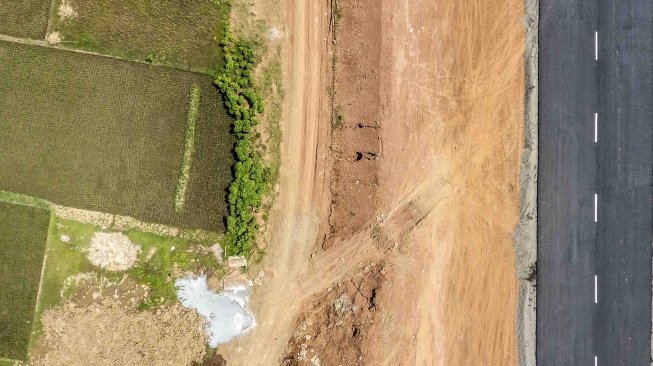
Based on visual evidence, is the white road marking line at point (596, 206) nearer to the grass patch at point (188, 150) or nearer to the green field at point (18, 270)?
the grass patch at point (188, 150)

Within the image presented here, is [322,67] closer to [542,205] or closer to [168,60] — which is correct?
[168,60]

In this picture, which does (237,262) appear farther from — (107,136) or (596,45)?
(596,45)

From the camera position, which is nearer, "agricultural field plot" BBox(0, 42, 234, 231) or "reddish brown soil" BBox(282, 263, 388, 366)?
"agricultural field plot" BBox(0, 42, 234, 231)

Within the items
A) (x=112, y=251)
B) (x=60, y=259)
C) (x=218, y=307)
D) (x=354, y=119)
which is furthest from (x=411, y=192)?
(x=60, y=259)

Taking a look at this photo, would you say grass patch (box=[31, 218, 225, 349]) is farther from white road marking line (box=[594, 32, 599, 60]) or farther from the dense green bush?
white road marking line (box=[594, 32, 599, 60])

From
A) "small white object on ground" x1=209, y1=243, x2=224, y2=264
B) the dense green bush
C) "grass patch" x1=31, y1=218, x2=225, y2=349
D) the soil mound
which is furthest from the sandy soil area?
"grass patch" x1=31, y1=218, x2=225, y2=349

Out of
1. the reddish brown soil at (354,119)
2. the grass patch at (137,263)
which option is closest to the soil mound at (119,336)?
the grass patch at (137,263)
